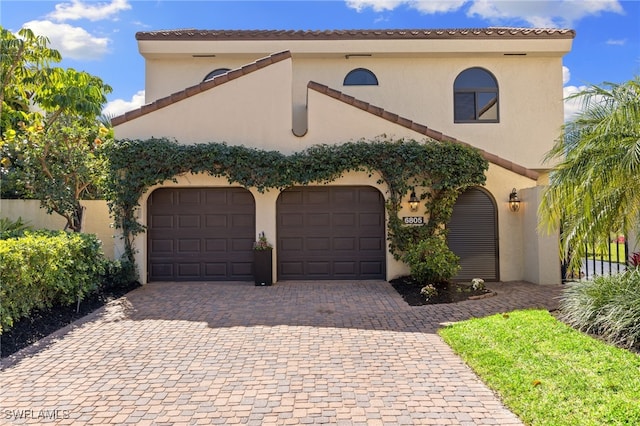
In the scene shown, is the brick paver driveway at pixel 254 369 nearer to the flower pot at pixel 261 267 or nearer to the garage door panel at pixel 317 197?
the flower pot at pixel 261 267

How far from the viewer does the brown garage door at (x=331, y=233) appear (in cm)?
1051

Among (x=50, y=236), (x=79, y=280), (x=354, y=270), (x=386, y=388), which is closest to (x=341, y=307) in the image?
(x=354, y=270)

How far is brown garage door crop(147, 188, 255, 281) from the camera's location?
10438 mm

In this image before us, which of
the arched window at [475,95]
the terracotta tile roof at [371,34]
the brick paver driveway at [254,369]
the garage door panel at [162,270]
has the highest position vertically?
the terracotta tile roof at [371,34]

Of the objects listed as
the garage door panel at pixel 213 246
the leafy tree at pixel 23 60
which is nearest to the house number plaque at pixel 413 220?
the garage door panel at pixel 213 246

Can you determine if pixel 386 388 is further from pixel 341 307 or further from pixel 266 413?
pixel 341 307

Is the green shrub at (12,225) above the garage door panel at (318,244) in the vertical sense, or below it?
above

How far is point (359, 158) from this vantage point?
9977mm

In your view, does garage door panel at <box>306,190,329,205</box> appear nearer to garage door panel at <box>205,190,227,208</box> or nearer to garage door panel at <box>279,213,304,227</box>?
garage door panel at <box>279,213,304,227</box>

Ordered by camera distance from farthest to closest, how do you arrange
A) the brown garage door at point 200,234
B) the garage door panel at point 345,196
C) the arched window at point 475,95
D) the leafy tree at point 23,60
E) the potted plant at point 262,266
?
1. the arched window at point 475,95
2. the garage door panel at point 345,196
3. the brown garage door at point 200,234
4. the potted plant at point 262,266
5. the leafy tree at point 23,60

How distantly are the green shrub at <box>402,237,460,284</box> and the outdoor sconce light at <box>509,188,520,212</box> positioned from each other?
2430 mm

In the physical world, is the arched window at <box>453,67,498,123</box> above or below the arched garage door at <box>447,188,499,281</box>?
above

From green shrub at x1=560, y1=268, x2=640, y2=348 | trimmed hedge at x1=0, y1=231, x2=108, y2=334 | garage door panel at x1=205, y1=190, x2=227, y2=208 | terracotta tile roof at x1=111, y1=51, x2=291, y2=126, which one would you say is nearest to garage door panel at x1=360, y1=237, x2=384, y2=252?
garage door panel at x1=205, y1=190, x2=227, y2=208

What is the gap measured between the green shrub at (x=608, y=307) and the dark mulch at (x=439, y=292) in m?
2.07
